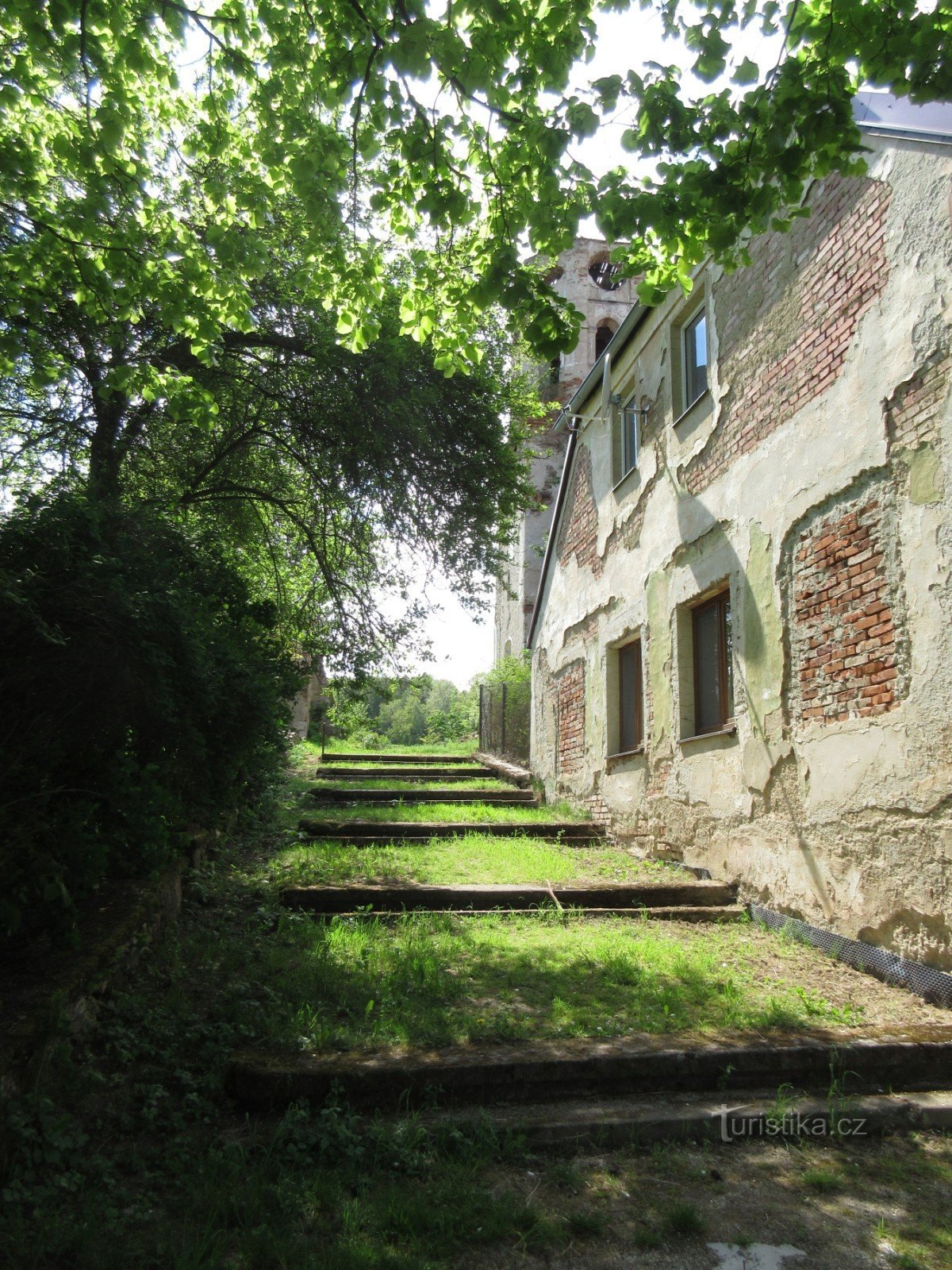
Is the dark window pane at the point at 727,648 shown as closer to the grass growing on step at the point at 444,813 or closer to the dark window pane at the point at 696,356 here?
the dark window pane at the point at 696,356

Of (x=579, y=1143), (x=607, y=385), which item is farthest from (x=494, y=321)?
(x=579, y=1143)

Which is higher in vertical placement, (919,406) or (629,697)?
(919,406)

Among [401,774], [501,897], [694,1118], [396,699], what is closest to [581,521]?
[401,774]

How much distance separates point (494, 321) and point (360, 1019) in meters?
8.57

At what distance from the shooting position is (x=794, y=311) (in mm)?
6070

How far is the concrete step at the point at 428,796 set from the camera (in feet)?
34.2

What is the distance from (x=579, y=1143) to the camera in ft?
10.2

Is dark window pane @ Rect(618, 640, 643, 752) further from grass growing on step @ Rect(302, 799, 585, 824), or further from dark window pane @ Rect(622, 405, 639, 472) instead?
dark window pane @ Rect(622, 405, 639, 472)

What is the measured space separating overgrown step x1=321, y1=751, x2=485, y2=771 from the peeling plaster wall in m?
7.37

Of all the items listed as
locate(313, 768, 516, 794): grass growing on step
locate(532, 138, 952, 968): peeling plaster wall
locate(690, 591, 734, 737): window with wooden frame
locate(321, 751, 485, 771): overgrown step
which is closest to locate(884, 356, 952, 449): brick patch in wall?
locate(532, 138, 952, 968): peeling plaster wall

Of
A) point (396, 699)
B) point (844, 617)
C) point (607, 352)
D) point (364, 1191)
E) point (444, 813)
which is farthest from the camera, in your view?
point (396, 699)

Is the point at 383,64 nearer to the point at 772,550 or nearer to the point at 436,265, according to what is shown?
the point at 436,265

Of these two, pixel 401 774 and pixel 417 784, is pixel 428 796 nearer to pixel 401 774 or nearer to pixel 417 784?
pixel 417 784

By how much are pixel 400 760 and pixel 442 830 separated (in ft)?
23.5
